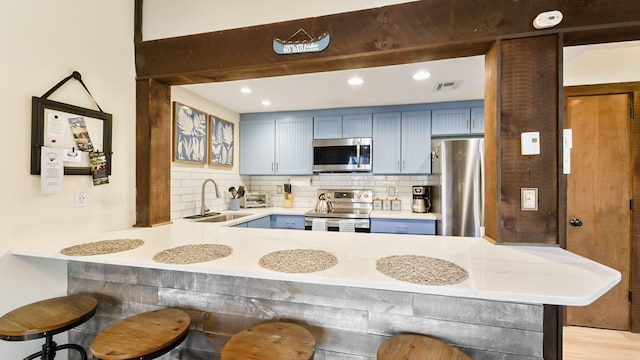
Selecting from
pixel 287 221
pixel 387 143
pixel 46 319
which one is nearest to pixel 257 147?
pixel 287 221

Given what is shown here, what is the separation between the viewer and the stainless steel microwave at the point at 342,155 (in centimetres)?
357

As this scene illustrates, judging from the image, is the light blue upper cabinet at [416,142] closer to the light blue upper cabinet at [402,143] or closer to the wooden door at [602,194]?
the light blue upper cabinet at [402,143]

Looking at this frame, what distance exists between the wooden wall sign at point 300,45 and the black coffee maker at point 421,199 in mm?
2404

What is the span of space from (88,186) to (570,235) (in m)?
3.90

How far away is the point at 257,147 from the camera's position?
3.94m

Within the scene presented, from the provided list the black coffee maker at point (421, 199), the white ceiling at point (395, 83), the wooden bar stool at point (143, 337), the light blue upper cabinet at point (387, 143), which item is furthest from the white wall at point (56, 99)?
the black coffee maker at point (421, 199)

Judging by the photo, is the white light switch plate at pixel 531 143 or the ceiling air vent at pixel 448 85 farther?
the ceiling air vent at pixel 448 85

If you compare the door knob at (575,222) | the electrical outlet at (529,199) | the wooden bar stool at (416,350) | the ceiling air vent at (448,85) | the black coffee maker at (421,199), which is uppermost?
the ceiling air vent at (448,85)

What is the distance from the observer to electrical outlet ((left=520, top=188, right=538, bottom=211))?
4.40ft

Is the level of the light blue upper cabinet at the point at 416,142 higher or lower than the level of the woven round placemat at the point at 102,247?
higher

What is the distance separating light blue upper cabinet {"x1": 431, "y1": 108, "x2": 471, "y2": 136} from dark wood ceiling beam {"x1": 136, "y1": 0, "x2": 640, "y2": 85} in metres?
1.93

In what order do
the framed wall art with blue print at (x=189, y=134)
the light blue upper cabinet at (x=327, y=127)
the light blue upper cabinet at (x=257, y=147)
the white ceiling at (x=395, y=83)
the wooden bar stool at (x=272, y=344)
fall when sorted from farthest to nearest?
the light blue upper cabinet at (x=257, y=147), the light blue upper cabinet at (x=327, y=127), the framed wall art with blue print at (x=189, y=134), the white ceiling at (x=395, y=83), the wooden bar stool at (x=272, y=344)

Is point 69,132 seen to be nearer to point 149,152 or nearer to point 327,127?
point 149,152

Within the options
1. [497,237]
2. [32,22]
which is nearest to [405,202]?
[497,237]
